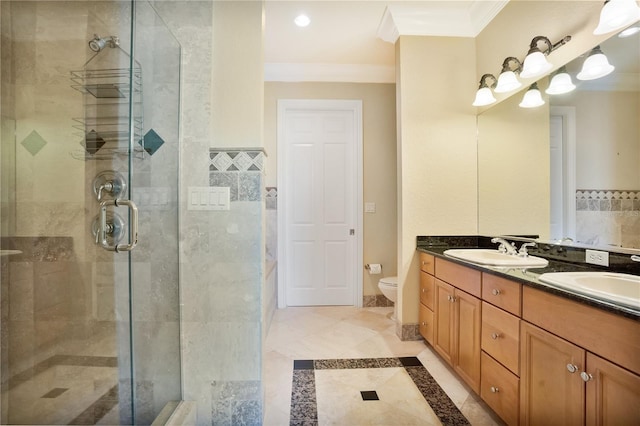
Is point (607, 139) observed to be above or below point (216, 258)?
above

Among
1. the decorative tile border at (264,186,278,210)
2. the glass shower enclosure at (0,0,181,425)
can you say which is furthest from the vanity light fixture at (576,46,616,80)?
the decorative tile border at (264,186,278,210)

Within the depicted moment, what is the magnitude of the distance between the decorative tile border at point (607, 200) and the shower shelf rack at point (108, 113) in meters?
2.29

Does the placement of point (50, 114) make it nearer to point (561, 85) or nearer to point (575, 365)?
point (575, 365)

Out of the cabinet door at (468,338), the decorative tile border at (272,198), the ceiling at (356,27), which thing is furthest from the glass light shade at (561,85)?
the decorative tile border at (272,198)

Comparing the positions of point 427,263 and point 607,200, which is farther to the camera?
point 427,263

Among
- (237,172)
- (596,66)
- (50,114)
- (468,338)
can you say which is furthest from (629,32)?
(50,114)

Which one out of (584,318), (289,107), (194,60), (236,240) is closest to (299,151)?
(289,107)

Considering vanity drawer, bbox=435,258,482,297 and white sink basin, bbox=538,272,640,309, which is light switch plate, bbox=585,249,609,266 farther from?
vanity drawer, bbox=435,258,482,297

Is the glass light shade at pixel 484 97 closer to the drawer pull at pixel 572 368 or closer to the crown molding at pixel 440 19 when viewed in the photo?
the crown molding at pixel 440 19

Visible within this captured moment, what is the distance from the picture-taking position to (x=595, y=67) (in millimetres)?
1366

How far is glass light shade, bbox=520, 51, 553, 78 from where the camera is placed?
63.8 inches

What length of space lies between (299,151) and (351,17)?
1.34m

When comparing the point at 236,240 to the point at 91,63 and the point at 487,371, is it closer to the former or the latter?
the point at 91,63

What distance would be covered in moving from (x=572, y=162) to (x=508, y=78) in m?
0.73
